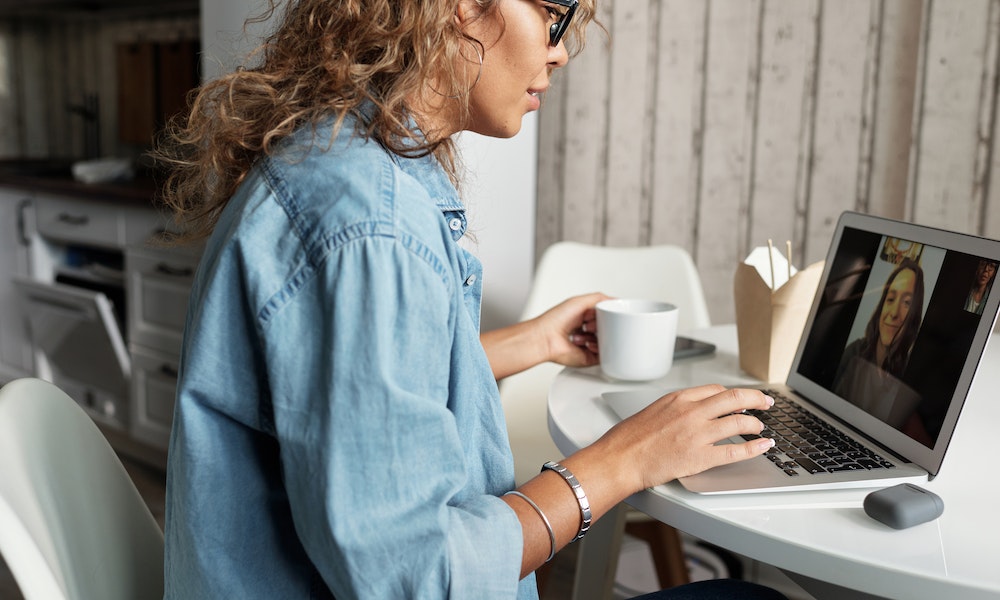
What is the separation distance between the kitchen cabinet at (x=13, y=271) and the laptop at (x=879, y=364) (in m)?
2.91

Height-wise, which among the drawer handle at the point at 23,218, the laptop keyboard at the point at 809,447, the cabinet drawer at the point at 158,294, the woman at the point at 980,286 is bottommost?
the cabinet drawer at the point at 158,294

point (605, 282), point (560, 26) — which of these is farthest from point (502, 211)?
point (560, 26)

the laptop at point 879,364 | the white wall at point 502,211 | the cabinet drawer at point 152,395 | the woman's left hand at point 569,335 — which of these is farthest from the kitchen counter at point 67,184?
the laptop at point 879,364

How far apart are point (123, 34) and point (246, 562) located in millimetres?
3486

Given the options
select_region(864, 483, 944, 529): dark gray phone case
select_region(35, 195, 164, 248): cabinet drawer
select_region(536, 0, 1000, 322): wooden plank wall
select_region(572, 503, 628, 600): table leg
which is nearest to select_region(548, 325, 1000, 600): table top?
select_region(864, 483, 944, 529): dark gray phone case

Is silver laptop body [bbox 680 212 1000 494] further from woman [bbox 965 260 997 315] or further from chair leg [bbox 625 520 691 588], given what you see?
chair leg [bbox 625 520 691 588]

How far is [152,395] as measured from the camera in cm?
286

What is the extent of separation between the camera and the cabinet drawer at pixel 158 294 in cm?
268

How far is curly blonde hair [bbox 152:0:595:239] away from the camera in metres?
0.75

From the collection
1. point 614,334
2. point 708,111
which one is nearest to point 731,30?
point 708,111

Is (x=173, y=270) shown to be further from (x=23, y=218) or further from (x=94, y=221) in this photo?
(x=23, y=218)

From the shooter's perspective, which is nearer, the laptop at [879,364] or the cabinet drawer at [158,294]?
the laptop at [879,364]

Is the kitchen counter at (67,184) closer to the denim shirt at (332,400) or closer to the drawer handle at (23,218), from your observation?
the drawer handle at (23,218)

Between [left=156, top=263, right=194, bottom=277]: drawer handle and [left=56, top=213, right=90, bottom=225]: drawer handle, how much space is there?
47 centimetres
